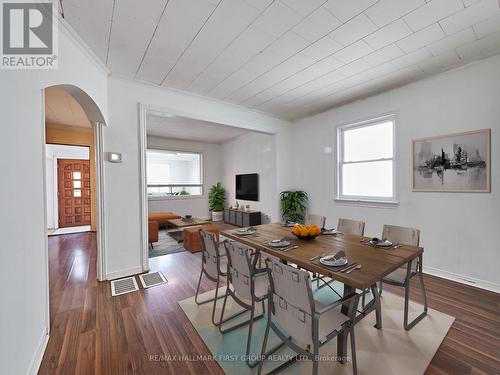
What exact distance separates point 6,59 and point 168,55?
1492mm

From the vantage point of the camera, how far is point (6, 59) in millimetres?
1309

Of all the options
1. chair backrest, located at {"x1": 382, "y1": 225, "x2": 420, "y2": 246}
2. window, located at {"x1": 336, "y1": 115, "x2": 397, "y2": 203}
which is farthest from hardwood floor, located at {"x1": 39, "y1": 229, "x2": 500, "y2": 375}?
window, located at {"x1": 336, "y1": 115, "x2": 397, "y2": 203}

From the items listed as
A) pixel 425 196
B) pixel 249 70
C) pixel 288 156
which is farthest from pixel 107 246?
pixel 425 196

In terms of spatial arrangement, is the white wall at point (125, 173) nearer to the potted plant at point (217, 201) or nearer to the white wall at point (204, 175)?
the white wall at point (204, 175)

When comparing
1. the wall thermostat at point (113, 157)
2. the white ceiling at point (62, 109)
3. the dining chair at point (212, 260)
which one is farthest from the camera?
the white ceiling at point (62, 109)

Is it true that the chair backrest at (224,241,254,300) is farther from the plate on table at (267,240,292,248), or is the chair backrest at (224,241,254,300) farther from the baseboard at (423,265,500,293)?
the baseboard at (423,265,500,293)

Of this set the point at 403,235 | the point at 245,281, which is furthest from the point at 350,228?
A: the point at 245,281

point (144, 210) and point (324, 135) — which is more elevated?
point (324, 135)

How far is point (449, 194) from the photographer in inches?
113

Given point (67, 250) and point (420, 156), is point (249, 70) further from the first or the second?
point (67, 250)

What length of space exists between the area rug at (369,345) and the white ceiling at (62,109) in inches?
157

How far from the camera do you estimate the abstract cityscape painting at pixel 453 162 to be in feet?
8.56

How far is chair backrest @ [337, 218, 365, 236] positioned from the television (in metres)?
3.67

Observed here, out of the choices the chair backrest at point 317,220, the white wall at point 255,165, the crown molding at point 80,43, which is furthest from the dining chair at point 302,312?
the white wall at point 255,165
